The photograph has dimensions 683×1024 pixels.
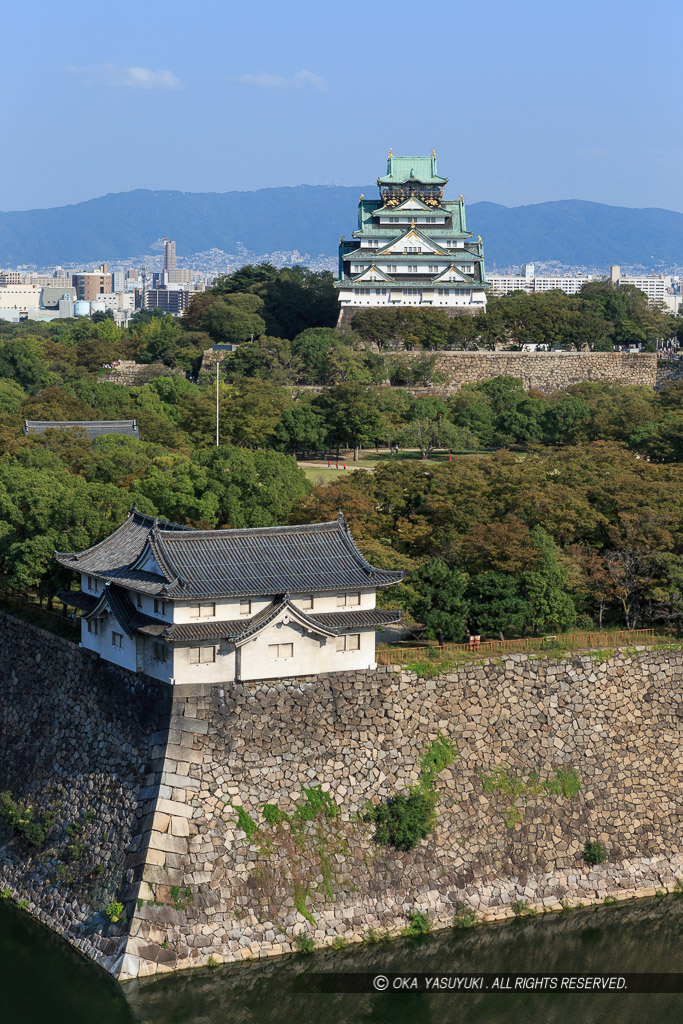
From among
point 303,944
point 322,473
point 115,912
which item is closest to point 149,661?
point 115,912

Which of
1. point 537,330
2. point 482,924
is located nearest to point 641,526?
point 482,924

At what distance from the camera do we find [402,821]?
62.5ft

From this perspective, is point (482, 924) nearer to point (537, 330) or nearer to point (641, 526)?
point (641, 526)

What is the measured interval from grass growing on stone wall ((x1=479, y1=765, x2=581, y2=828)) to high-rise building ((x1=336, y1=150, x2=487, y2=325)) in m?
36.2

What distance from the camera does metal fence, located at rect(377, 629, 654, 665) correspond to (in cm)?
2025

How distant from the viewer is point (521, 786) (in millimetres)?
20234

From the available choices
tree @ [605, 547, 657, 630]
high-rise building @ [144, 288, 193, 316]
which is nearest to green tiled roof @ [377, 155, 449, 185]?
tree @ [605, 547, 657, 630]

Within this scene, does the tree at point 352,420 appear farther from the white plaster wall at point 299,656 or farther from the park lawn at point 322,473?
the white plaster wall at point 299,656

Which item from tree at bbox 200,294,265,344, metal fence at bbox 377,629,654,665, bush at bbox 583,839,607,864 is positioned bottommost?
bush at bbox 583,839,607,864

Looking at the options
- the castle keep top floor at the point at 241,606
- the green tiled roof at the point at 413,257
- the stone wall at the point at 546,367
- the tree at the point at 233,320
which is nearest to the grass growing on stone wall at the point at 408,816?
the castle keep top floor at the point at 241,606

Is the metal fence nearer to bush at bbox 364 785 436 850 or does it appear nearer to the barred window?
bush at bbox 364 785 436 850

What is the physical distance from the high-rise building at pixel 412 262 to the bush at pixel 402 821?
37.3 meters

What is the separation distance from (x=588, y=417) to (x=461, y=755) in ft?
74.8

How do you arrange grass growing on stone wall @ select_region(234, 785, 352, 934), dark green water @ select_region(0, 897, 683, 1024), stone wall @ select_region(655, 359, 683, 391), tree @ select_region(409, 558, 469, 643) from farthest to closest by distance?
1. stone wall @ select_region(655, 359, 683, 391)
2. tree @ select_region(409, 558, 469, 643)
3. grass growing on stone wall @ select_region(234, 785, 352, 934)
4. dark green water @ select_region(0, 897, 683, 1024)
